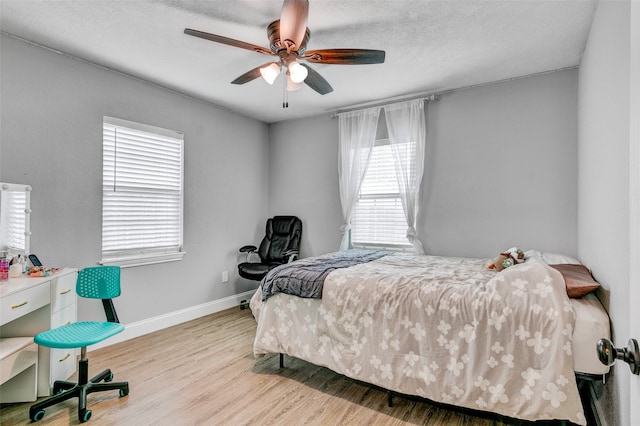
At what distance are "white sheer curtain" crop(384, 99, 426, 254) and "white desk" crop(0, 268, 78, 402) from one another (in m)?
3.16

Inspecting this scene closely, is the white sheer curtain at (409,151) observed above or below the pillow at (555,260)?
above

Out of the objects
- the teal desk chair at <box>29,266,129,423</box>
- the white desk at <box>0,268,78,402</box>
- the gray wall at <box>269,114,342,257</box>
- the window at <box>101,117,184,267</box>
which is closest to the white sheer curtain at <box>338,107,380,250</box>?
the gray wall at <box>269,114,342,257</box>

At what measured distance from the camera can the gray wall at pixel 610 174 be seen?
1.41 metres

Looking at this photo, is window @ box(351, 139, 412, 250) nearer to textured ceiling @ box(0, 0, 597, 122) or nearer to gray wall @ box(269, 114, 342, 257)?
gray wall @ box(269, 114, 342, 257)

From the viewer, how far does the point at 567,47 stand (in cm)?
272

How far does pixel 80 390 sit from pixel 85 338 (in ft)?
1.14

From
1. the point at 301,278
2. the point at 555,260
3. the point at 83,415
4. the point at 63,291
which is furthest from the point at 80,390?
the point at 555,260

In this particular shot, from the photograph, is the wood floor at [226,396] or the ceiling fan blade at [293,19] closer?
the ceiling fan blade at [293,19]

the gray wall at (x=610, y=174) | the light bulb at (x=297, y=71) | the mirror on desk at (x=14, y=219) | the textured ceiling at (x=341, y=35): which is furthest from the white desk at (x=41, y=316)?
the gray wall at (x=610, y=174)

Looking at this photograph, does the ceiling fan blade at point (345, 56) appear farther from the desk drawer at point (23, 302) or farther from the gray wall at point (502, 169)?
the desk drawer at point (23, 302)

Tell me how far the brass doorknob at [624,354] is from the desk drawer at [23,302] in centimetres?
262

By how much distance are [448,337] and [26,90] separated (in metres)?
3.56

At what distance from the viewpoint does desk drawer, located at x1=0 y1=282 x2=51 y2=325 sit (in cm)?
187

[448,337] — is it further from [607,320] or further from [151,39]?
[151,39]
